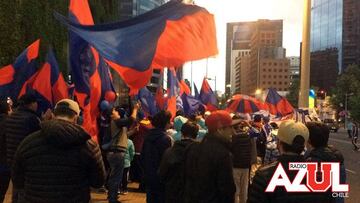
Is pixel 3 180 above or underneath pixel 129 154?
above

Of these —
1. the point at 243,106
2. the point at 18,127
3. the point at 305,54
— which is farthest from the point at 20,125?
the point at 243,106

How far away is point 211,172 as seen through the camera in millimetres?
4516

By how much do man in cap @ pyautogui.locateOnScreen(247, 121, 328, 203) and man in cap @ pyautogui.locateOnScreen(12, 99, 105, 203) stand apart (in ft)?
4.21

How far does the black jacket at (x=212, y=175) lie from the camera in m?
4.51

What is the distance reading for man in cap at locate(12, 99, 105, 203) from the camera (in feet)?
12.8

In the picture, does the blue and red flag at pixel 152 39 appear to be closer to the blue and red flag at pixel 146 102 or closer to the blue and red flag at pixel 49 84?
the blue and red flag at pixel 49 84

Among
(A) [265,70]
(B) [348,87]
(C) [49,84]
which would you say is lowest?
(B) [348,87]

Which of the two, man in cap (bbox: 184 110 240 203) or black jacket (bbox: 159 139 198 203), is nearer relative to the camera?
man in cap (bbox: 184 110 240 203)

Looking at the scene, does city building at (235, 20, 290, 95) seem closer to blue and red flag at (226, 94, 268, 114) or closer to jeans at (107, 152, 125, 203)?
blue and red flag at (226, 94, 268, 114)

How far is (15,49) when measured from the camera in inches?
832

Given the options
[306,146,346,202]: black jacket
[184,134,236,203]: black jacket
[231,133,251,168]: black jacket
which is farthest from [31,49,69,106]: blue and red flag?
[306,146,346,202]: black jacket

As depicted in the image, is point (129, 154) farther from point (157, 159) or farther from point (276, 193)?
point (276, 193)

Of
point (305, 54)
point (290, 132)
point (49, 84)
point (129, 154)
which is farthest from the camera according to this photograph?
point (305, 54)

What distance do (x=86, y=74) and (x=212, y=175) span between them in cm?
417
